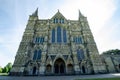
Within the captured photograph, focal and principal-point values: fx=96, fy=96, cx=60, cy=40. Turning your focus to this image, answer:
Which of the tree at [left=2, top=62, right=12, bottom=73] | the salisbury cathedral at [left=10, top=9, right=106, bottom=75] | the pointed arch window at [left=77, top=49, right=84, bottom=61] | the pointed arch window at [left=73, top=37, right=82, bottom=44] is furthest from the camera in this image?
the tree at [left=2, top=62, right=12, bottom=73]

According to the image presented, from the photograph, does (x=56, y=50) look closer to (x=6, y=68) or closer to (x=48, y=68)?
(x=48, y=68)

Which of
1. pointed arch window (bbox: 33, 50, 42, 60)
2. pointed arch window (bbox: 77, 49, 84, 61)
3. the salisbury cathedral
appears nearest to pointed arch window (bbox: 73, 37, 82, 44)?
the salisbury cathedral

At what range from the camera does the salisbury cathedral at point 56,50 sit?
22.7m

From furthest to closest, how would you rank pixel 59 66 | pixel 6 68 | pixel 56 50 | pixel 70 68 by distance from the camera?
Result: pixel 6 68, pixel 56 50, pixel 59 66, pixel 70 68

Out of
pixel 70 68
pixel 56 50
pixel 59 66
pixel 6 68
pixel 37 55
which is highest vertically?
pixel 56 50

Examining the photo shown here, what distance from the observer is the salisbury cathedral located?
22.7 meters

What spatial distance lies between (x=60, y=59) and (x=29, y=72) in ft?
26.5

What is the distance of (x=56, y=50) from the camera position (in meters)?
25.1

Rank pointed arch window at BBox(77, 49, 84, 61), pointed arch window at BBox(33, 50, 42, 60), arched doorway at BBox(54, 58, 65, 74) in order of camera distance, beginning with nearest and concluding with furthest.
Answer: pointed arch window at BBox(33, 50, 42, 60) < arched doorway at BBox(54, 58, 65, 74) < pointed arch window at BBox(77, 49, 84, 61)

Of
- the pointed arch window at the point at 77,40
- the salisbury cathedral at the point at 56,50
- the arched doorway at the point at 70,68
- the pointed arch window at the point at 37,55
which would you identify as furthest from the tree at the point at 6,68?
the pointed arch window at the point at 77,40

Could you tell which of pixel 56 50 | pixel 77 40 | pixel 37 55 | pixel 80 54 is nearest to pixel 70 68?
pixel 80 54

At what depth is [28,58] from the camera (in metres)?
23.6

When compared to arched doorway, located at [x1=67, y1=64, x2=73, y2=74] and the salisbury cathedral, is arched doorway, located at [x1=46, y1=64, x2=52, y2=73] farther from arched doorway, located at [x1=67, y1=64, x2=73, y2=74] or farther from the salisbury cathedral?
arched doorway, located at [x1=67, y1=64, x2=73, y2=74]

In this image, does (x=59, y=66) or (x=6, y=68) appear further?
(x=6, y=68)
